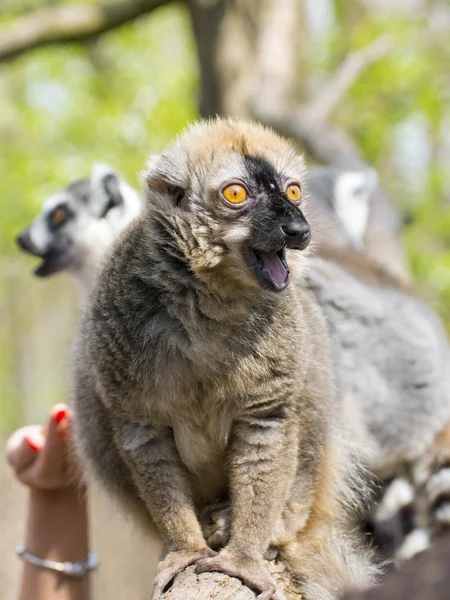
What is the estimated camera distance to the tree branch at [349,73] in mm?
6766

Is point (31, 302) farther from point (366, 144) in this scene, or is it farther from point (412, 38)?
point (412, 38)

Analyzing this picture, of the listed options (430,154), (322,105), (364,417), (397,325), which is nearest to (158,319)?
(364,417)

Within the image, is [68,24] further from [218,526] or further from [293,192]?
[218,526]

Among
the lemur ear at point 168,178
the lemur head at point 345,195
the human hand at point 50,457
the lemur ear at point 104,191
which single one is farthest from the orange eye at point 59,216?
the lemur ear at point 168,178

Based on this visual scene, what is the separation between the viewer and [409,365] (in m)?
4.30

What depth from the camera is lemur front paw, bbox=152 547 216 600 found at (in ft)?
7.82

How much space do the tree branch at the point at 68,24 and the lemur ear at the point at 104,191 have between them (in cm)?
223

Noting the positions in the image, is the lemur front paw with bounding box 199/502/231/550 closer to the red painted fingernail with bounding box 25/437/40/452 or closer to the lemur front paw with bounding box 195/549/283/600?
the lemur front paw with bounding box 195/549/283/600

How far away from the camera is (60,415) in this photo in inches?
127

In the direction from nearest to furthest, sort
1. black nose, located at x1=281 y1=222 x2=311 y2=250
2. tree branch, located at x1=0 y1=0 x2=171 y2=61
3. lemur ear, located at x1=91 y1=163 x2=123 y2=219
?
black nose, located at x1=281 y1=222 x2=311 y2=250 → lemur ear, located at x1=91 y1=163 x2=123 y2=219 → tree branch, located at x1=0 y1=0 x2=171 y2=61

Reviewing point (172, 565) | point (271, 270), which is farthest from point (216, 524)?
point (271, 270)

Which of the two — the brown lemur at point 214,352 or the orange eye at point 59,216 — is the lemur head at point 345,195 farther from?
the brown lemur at point 214,352

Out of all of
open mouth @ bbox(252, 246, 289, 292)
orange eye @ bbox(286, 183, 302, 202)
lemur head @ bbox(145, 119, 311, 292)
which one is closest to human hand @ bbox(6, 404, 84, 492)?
lemur head @ bbox(145, 119, 311, 292)

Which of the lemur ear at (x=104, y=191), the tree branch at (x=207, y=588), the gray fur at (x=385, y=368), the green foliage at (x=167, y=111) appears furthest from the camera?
the green foliage at (x=167, y=111)
